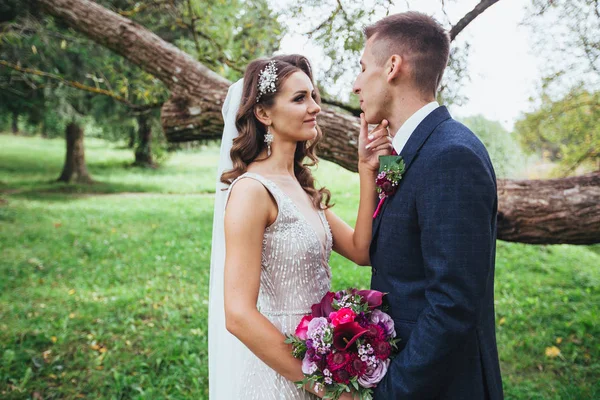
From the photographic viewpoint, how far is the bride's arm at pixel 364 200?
2.27m

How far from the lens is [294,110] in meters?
2.46

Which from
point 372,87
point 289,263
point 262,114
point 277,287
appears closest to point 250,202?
point 289,263

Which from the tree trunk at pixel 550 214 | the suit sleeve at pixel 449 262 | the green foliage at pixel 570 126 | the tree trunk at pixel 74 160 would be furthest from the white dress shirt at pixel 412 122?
the tree trunk at pixel 74 160

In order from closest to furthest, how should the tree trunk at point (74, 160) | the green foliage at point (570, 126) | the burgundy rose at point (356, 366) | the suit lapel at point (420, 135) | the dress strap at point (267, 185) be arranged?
the burgundy rose at point (356, 366), the suit lapel at point (420, 135), the dress strap at point (267, 185), the green foliage at point (570, 126), the tree trunk at point (74, 160)

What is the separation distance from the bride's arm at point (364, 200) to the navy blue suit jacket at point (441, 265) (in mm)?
337

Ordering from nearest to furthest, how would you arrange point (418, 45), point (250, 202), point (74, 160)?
point (418, 45) < point (250, 202) < point (74, 160)

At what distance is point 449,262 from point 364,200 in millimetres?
897

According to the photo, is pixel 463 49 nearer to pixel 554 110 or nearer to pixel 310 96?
pixel 310 96

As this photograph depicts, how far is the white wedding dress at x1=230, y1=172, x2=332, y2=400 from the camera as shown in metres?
2.27

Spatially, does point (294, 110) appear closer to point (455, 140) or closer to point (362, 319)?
point (455, 140)

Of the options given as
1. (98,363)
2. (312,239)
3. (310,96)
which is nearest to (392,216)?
(312,239)

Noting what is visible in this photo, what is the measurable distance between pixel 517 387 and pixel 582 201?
181 centimetres

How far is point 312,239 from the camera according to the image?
7.68 feet

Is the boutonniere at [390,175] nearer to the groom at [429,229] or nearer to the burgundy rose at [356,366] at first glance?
the groom at [429,229]
